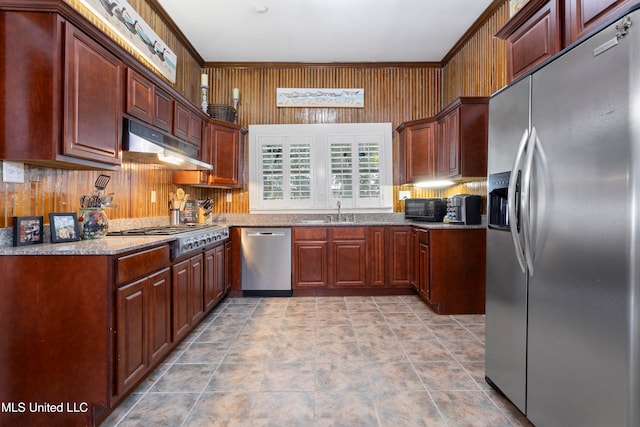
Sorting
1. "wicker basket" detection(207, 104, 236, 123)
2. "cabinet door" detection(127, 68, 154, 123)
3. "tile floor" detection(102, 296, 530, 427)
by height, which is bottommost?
"tile floor" detection(102, 296, 530, 427)

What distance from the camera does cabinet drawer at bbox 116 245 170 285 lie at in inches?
66.1

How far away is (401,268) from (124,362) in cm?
307

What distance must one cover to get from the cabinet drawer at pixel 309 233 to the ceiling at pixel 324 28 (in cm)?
231

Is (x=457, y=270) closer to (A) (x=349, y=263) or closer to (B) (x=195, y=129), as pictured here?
(A) (x=349, y=263)

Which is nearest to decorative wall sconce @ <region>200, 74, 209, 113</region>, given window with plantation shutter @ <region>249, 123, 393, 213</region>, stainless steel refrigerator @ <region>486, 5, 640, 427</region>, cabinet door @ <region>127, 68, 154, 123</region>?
window with plantation shutter @ <region>249, 123, 393, 213</region>

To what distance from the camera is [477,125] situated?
3.35 metres

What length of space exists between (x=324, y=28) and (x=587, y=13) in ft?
9.01

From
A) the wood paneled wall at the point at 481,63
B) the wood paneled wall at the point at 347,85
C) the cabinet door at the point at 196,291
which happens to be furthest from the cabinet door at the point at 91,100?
the wood paneled wall at the point at 481,63

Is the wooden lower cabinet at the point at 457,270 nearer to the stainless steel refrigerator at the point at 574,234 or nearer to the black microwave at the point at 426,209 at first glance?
the black microwave at the point at 426,209

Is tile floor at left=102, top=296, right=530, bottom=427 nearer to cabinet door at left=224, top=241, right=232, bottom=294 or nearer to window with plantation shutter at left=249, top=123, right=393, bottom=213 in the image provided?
cabinet door at left=224, top=241, right=232, bottom=294

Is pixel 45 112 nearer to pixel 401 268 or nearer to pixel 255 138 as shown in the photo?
pixel 255 138

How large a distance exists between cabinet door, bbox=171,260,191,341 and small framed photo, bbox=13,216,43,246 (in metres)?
0.81

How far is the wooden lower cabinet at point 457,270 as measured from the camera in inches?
129
